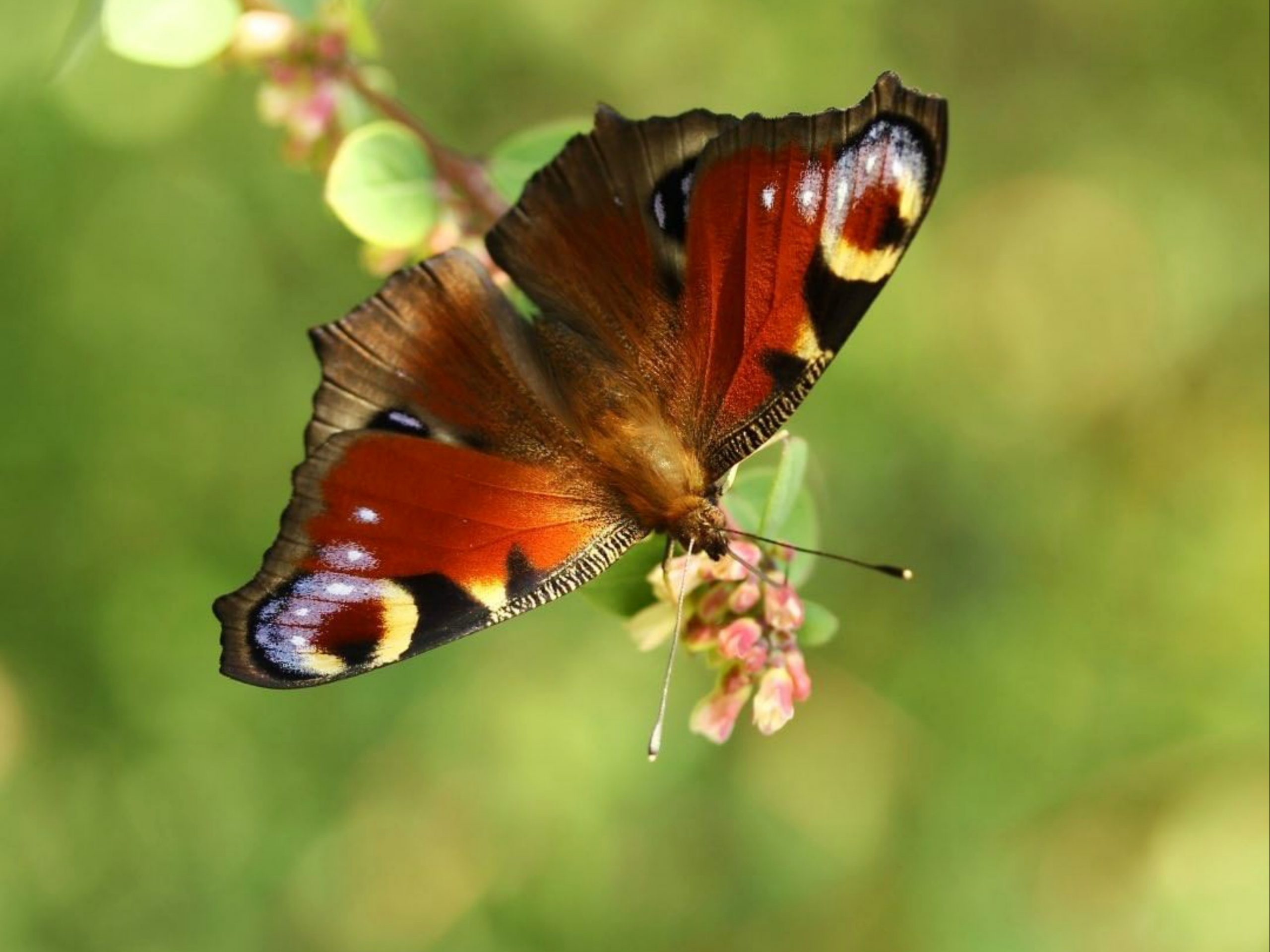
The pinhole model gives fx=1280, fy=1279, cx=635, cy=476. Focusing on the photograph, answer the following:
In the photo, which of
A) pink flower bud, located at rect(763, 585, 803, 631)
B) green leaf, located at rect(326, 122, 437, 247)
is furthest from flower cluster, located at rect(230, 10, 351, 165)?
pink flower bud, located at rect(763, 585, 803, 631)

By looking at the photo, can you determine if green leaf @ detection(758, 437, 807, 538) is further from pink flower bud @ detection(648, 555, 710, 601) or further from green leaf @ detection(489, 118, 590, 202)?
green leaf @ detection(489, 118, 590, 202)

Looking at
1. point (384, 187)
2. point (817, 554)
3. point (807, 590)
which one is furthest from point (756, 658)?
point (807, 590)

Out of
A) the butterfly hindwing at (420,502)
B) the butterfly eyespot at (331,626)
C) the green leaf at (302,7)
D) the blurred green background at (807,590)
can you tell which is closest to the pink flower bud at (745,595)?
the butterfly hindwing at (420,502)

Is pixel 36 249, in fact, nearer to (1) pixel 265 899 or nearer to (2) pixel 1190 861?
(1) pixel 265 899

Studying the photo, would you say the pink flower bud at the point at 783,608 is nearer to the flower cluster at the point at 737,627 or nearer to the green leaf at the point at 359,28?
the flower cluster at the point at 737,627

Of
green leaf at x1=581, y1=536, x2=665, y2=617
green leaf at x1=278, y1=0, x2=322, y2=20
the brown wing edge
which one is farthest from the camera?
green leaf at x1=278, y1=0, x2=322, y2=20

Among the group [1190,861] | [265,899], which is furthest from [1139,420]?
[265,899]
